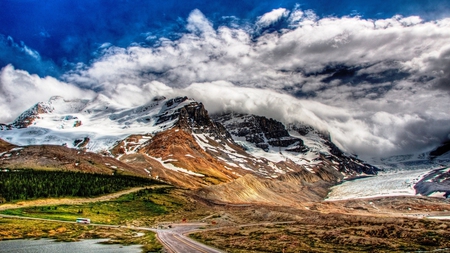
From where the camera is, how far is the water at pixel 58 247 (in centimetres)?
5534

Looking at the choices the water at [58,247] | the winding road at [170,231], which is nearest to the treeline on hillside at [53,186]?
the winding road at [170,231]

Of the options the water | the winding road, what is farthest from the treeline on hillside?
the water

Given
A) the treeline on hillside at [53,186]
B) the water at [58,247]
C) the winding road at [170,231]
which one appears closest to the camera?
the water at [58,247]

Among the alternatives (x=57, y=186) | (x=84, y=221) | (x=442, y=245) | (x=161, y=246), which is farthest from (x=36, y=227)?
(x=442, y=245)

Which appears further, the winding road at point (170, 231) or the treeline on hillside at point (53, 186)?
the treeline on hillside at point (53, 186)

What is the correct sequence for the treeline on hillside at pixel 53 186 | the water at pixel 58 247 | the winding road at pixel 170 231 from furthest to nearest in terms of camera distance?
1. the treeline on hillside at pixel 53 186
2. the winding road at pixel 170 231
3. the water at pixel 58 247

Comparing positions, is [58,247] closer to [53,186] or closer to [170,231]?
[170,231]

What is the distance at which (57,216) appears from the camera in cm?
11025

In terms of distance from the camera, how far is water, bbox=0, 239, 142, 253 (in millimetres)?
55344

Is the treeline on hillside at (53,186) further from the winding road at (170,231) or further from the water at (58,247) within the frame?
the water at (58,247)

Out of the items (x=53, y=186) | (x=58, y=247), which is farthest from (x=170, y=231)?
(x=53, y=186)

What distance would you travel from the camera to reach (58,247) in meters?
59.0

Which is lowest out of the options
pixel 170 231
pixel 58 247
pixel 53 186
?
pixel 170 231

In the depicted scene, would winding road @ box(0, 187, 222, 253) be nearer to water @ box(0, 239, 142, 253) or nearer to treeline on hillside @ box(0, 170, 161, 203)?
treeline on hillside @ box(0, 170, 161, 203)
